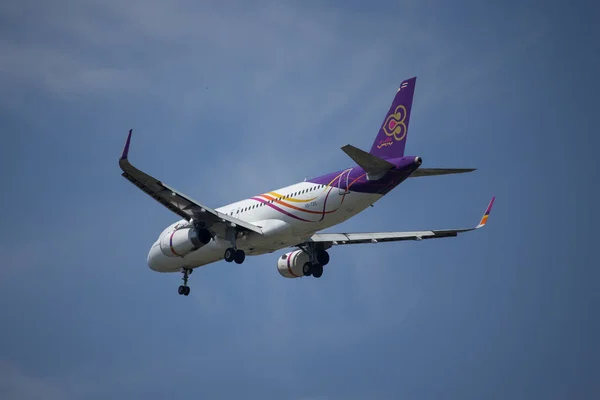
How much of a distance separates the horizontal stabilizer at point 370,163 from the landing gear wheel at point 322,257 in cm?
1056

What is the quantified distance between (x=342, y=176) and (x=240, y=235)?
717 cm

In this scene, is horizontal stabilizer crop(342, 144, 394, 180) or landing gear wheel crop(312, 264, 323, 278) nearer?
horizontal stabilizer crop(342, 144, 394, 180)

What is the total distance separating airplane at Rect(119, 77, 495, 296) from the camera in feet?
146

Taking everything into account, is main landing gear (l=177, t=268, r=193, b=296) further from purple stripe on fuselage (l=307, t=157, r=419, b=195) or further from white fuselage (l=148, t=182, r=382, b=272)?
purple stripe on fuselage (l=307, t=157, r=419, b=195)

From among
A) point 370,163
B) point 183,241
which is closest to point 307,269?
point 183,241

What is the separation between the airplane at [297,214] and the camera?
44.5 m

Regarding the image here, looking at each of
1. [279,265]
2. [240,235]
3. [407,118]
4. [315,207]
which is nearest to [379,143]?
[407,118]

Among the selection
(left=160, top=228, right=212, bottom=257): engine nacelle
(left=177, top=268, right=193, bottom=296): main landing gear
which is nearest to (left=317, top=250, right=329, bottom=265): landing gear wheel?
(left=160, top=228, right=212, bottom=257): engine nacelle

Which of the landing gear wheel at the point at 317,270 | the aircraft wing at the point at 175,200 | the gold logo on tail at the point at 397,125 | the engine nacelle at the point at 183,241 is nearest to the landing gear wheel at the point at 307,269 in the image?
the landing gear wheel at the point at 317,270

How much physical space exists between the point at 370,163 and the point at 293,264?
12.6 metres

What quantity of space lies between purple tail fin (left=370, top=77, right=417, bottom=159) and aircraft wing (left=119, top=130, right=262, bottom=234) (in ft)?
28.2

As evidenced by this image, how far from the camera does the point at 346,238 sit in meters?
53.5

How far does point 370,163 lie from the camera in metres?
43.7

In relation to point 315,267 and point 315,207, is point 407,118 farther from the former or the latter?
point 315,267
